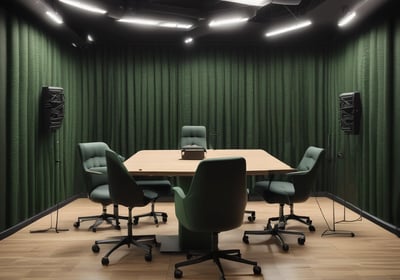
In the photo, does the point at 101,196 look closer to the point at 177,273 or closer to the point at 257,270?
the point at 177,273

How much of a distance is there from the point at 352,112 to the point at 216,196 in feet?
9.95

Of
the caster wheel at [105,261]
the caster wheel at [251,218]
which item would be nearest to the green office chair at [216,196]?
the caster wheel at [105,261]

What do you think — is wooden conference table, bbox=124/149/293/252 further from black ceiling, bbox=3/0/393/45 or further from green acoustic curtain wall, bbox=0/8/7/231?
black ceiling, bbox=3/0/393/45

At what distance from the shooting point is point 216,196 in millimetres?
2730

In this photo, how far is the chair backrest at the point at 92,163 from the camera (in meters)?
4.40

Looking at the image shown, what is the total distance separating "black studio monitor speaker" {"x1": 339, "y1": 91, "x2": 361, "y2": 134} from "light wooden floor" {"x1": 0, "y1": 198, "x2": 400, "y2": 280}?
1175 millimetres

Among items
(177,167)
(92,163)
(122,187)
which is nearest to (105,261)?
(122,187)

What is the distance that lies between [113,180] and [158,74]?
373 cm

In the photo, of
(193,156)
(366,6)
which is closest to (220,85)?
(366,6)

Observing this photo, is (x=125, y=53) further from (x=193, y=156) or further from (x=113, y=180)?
(x=113, y=180)

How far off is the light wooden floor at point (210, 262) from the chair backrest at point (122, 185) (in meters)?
0.54

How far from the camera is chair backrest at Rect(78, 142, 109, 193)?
4.40 metres

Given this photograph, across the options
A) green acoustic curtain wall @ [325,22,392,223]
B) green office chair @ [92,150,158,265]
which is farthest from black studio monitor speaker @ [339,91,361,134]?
green office chair @ [92,150,158,265]

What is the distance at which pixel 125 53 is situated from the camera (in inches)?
267
